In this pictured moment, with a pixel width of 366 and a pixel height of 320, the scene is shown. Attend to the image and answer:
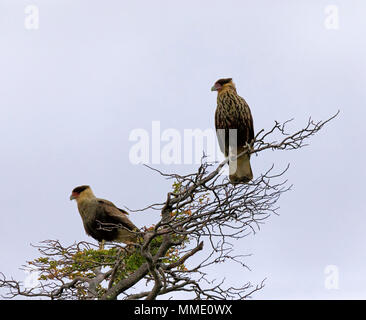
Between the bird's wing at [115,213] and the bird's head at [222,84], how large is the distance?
2923mm

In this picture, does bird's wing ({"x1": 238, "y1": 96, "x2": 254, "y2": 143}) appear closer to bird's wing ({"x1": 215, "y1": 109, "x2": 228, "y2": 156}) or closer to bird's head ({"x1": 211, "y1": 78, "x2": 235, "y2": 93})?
bird's wing ({"x1": 215, "y1": 109, "x2": 228, "y2": 156})

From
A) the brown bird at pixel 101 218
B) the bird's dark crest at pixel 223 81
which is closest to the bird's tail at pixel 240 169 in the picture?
the bird's dark crest at pixel 223 81

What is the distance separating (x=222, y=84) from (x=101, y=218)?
3387 mm

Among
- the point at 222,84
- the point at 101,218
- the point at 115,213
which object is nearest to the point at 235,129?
the point at 222,84

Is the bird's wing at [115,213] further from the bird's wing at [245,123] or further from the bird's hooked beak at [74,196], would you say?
the bird's wing at [245,123]

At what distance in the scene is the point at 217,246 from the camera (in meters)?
8.05

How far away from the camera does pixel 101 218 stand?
9.20m

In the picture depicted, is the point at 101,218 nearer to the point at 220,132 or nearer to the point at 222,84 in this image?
the point at 220,132

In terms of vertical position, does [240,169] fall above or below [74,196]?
above

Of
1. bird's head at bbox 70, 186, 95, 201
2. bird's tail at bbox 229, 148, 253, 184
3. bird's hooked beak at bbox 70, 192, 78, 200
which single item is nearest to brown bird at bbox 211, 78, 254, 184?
bird's tail at bbox 229, 148, 253, 184

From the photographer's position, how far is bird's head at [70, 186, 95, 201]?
940 centimetres
